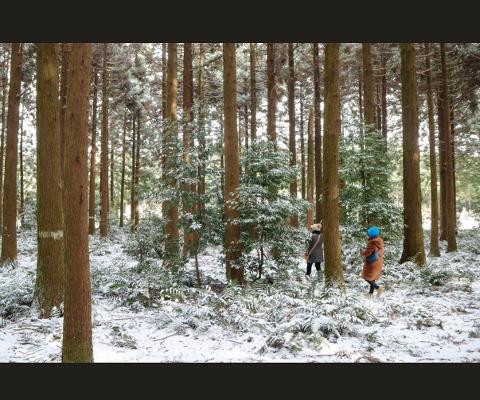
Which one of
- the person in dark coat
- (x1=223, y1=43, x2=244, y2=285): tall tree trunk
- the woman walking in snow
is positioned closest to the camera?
the woman walking in snow

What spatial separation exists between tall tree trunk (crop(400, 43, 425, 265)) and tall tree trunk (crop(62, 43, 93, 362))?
10.7 metres

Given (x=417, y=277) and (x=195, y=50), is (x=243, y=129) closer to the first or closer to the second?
(x=195, y=50)

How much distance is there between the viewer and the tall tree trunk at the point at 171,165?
10.6 metres

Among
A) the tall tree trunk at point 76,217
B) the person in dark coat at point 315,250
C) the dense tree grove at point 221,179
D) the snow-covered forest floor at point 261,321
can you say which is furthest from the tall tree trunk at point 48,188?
the person in dark coat at point 315,250

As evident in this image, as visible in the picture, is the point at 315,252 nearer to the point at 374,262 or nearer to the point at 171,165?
the point at 374,262

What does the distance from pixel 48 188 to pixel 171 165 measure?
3405 millimetres

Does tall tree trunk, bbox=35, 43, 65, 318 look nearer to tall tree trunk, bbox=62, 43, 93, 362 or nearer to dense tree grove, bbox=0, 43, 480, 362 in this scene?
dense tree grove, bbox=0, 43, 480, 362

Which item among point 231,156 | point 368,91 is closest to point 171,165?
point 231,156

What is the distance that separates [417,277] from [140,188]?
796 centimetres

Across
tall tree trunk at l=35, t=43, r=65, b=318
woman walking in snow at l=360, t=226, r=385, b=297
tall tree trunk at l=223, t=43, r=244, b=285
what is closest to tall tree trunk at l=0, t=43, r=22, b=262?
tall tree trunk at l=35, t=43, r=65, b=318

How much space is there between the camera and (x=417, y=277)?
11.3m

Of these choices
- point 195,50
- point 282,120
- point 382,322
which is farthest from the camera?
point 282,120

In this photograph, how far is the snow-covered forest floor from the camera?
6.02 m

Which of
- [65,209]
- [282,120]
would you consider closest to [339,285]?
[65,209]
